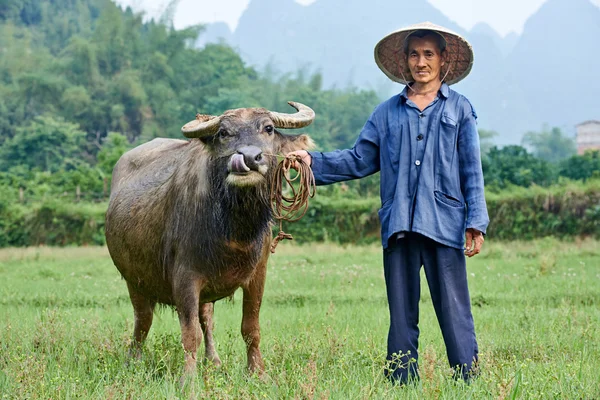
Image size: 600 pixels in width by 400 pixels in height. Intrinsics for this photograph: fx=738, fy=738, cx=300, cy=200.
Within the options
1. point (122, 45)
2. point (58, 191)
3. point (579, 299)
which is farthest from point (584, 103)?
point (579, 299)

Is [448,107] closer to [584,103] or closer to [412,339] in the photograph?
[412,339]

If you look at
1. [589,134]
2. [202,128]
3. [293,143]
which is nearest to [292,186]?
[293,143]

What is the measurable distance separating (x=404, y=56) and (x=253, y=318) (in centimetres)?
184

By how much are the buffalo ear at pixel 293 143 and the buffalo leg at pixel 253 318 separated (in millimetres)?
766

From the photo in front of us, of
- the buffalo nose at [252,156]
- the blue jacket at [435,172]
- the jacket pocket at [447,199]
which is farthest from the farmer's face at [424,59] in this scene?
the buffalo nose at [252,156]

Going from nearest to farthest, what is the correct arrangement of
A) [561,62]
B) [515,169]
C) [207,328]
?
[207,328] < [515,169] < [561,62]

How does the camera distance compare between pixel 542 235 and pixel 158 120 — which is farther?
pixel 158 120

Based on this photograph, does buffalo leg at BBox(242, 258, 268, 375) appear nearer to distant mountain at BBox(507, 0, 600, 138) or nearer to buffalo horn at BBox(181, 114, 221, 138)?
buffalo horn at BBox(181, 114, 221, 138)

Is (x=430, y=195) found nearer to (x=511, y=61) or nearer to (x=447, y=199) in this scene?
(x=447, y=199)

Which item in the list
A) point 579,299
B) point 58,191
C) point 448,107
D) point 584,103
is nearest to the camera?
point 448,107

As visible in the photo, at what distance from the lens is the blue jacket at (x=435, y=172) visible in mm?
3896

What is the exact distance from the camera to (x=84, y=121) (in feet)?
139

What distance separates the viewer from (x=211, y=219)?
427cm

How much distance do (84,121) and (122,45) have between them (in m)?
8.30
